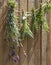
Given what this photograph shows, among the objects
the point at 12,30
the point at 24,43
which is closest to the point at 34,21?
the point at 24,43

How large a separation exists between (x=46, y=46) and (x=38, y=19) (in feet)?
1.41

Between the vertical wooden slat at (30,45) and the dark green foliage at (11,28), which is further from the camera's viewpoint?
the vertical wooden slat at (30,45)

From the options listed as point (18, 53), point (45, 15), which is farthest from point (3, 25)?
point (45, 15)

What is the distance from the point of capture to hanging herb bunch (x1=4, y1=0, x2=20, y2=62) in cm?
314

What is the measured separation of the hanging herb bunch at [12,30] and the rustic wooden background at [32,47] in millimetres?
75

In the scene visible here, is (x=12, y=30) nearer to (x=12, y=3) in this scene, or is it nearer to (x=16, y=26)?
(x=16, y=26)

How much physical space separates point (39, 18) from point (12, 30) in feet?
1.66

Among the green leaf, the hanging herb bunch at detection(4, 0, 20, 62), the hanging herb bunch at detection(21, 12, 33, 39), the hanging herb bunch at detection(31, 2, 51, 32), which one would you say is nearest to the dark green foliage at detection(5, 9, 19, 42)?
the hanging herb bunch at detection(4, 0, 20, 62)

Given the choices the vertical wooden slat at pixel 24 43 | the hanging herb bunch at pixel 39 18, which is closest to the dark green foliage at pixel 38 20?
the hanging herb bunch at pixel 39 18

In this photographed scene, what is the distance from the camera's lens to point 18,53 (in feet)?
11.1

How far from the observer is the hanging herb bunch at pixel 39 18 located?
345 centimetres

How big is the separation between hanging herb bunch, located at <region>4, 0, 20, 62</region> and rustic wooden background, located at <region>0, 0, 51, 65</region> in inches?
3.0

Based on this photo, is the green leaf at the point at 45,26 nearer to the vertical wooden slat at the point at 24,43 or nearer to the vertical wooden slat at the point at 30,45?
the vertical wooden slat at the point at 30,45

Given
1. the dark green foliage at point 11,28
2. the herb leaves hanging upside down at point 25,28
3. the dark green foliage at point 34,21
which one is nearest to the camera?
the dark green foliage at point 11,28
